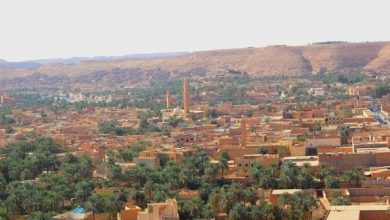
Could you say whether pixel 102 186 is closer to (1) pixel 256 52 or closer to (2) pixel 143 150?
(2) pixel 143 150

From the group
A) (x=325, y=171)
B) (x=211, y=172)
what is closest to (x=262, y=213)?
(x=325, y=171)

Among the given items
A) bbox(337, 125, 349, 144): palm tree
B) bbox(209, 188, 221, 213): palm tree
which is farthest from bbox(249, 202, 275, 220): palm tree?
bbox(337, 125, 349, 144): palm tree

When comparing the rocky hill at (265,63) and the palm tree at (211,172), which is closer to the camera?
the palm tree at (211,172)

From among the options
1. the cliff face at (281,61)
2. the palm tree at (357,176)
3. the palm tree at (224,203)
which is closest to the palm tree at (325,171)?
the palm tree at (357,176)

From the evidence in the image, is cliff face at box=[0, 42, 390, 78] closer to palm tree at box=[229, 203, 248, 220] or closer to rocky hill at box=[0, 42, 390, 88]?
rocky hill at box=[0, 42, 390, 88]

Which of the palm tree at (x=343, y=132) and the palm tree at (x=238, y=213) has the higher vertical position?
the palm tree at (x=238, y=213)

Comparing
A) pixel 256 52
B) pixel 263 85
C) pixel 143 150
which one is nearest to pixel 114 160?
pixel 143 150

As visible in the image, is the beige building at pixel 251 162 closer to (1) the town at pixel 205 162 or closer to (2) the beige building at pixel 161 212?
(1) the town at pixel 205 162
